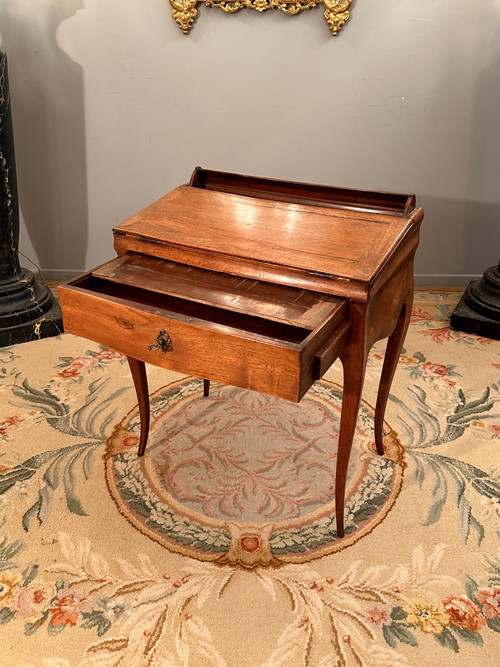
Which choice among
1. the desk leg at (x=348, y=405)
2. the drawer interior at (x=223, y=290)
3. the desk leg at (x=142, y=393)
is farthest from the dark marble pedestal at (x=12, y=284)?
the desk leg at (x=348, y=405)

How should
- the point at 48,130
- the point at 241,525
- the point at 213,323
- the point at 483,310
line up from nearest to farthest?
the point at 213,323 < the point at 241,525 < the point at 483,310 < the point at 48,130

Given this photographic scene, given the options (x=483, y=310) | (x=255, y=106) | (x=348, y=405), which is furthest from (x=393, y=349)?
(x=255, y=106)

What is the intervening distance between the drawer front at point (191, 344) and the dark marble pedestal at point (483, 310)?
1.81 m

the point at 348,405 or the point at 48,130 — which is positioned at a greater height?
the point at 48,130

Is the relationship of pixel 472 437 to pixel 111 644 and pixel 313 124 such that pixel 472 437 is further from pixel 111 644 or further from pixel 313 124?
pixel 313 124

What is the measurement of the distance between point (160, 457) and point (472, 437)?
1066mm

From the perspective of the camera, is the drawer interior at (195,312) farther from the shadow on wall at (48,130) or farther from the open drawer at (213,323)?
Answer: the shadow on wall at (48,130)

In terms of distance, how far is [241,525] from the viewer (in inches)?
70.2

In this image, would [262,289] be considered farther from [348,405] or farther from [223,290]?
[348,405]

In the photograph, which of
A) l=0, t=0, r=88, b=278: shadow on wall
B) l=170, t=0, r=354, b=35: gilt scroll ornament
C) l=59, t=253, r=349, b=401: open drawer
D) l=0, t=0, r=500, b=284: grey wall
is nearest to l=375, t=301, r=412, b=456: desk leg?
l=59, t=253, r=349, b=401: open drawer

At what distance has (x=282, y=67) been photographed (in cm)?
278

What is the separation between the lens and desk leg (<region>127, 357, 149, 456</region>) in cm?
190

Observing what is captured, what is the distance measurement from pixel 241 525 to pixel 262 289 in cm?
→ 71

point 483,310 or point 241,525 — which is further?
point 483,310
